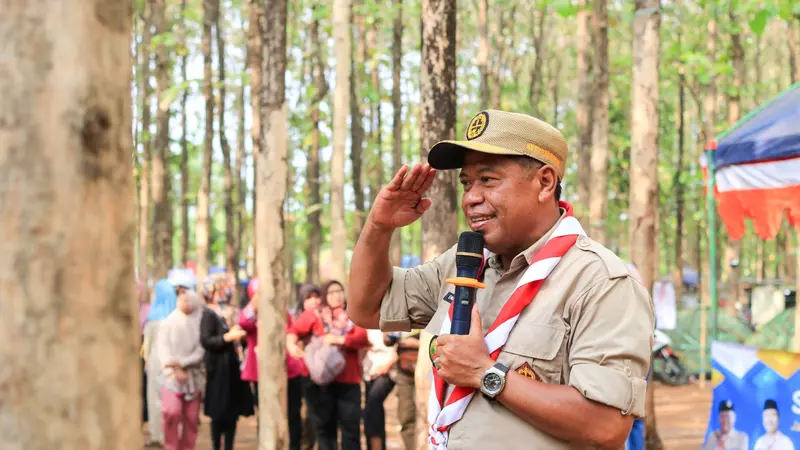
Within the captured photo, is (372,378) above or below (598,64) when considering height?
below

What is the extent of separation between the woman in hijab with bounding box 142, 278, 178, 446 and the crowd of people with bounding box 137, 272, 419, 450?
1446 mm

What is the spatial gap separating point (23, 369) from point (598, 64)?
1487 cm

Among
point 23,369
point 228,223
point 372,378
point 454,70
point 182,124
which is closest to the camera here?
point 23,369

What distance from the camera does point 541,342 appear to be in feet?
8.28

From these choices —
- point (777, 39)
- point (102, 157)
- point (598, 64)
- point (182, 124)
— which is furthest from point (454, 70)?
point (777, 39)

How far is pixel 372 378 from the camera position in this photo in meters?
9.48

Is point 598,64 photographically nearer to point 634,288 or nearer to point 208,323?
point 208,323

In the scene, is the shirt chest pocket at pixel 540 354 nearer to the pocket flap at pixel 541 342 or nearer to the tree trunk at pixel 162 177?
the pocket flap at pixel 541 342

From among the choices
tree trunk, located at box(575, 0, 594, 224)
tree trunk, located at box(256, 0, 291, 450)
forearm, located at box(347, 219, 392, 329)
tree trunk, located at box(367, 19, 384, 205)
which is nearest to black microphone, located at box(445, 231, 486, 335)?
forearm, located at box(347, 219, 392, 329)

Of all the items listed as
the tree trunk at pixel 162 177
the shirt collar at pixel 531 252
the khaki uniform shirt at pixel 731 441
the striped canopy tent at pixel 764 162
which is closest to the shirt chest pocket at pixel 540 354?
the shirt collar at pixel 531 252

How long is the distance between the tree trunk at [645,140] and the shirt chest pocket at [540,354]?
305 inches

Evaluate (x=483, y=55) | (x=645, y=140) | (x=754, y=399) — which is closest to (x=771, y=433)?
(x=754, y=399)

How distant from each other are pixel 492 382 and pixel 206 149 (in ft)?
61.2

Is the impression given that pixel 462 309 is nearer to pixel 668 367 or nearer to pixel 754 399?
pixel 754 399
